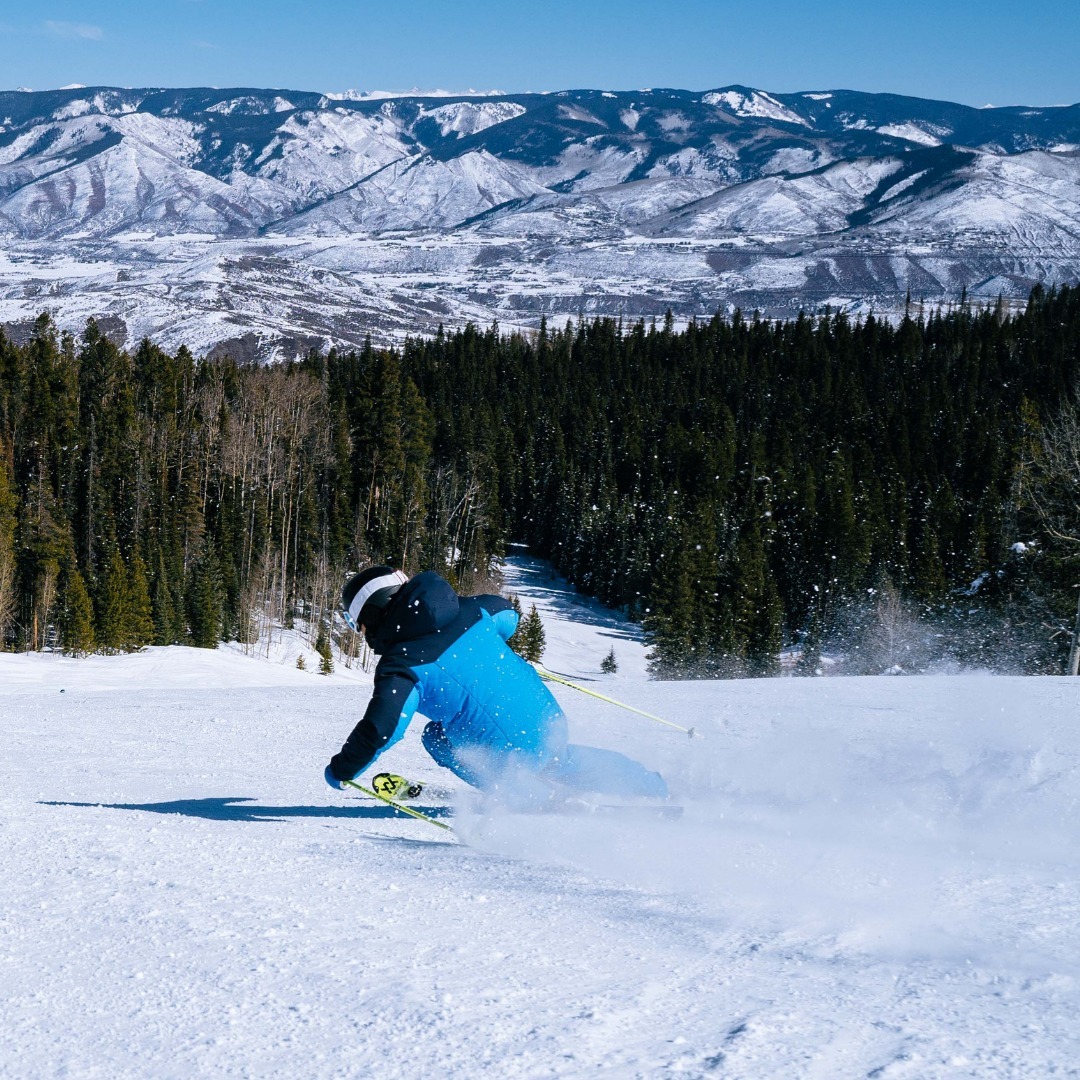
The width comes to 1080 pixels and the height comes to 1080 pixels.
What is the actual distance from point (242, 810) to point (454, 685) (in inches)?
92.4

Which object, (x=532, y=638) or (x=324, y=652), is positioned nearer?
(x=324, y=652)

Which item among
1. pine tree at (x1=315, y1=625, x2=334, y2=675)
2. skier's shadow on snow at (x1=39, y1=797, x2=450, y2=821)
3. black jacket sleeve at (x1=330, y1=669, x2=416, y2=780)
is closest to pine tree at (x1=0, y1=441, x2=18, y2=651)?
pine tree at (x1=315, y1=625, x2=334, y2=675)

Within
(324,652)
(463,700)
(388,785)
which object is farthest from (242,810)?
(324,652)

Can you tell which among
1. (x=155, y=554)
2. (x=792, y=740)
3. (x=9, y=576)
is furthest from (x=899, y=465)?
(x=792, y=740)

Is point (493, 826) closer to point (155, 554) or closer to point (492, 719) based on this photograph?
point (492, 719)

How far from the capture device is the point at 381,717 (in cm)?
562

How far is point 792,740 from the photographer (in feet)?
26.0

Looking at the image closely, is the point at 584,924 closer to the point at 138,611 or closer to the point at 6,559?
the point at 138,611

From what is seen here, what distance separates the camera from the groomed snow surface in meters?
2.87

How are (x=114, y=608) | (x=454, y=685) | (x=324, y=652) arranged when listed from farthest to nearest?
(x=114, y=608) < (x=324, y=652) < (x=454, y=685)

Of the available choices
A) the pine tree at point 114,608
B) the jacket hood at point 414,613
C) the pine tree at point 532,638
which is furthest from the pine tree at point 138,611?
the jacket hood at point 414,613

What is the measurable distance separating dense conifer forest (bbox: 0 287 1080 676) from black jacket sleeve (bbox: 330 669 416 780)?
25854mm

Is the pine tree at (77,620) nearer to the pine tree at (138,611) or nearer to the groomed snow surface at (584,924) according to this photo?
the pine tree at (138,611)

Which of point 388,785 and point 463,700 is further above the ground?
point 463,700
